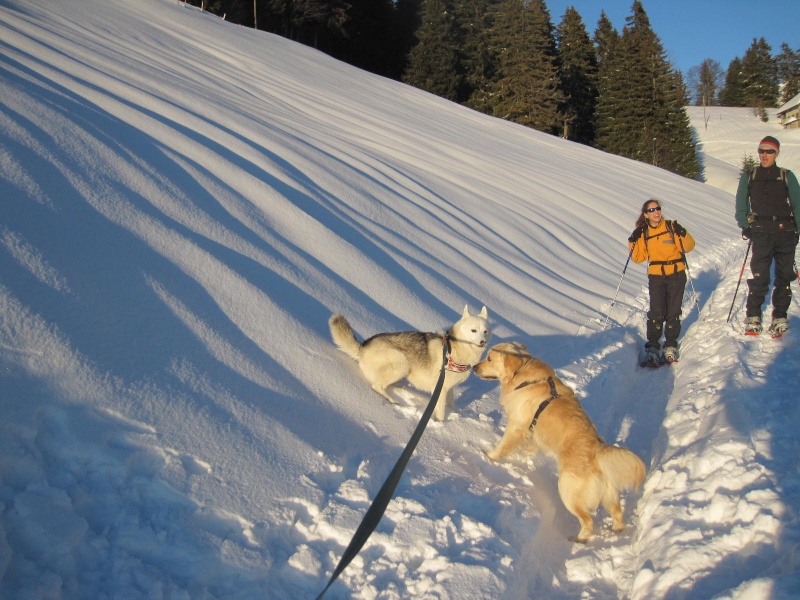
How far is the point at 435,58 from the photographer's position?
37469 millimetres

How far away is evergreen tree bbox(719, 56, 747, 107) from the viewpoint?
65.8 m

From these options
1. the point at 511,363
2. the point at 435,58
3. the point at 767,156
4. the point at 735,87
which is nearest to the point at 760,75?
the point at 735,87

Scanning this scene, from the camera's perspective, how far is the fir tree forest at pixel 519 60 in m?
34.6

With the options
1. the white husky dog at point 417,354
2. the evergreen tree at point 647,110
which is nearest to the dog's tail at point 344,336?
the white husky dog at point 417,354

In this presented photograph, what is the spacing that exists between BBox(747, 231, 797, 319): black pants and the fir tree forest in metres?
30.9

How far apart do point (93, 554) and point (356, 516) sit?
1258mm

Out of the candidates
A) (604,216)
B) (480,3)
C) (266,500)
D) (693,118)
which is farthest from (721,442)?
(693,118)

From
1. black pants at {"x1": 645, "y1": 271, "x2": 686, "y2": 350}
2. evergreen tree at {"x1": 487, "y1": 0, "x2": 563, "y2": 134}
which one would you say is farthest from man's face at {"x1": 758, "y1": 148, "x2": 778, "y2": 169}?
evergreen tree at {"x1": 487, "y1": 0, "x2": 563, "y2": 134}

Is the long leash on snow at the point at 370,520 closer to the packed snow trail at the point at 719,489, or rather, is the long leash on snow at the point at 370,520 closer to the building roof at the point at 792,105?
the packed snow trail at the point at 719,489

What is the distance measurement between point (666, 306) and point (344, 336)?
14.1 ft

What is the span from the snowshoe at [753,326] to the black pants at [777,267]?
0.07 m

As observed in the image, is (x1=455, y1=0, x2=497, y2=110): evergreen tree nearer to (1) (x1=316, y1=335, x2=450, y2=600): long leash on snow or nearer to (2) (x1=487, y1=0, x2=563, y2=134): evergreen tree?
(2) (x1=487, y1=0, x2=563, y2=134): evergreen tree

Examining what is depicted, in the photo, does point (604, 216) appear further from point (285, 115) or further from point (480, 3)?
point (480, 3)

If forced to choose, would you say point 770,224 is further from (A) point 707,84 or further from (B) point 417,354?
(A) point 707,84
